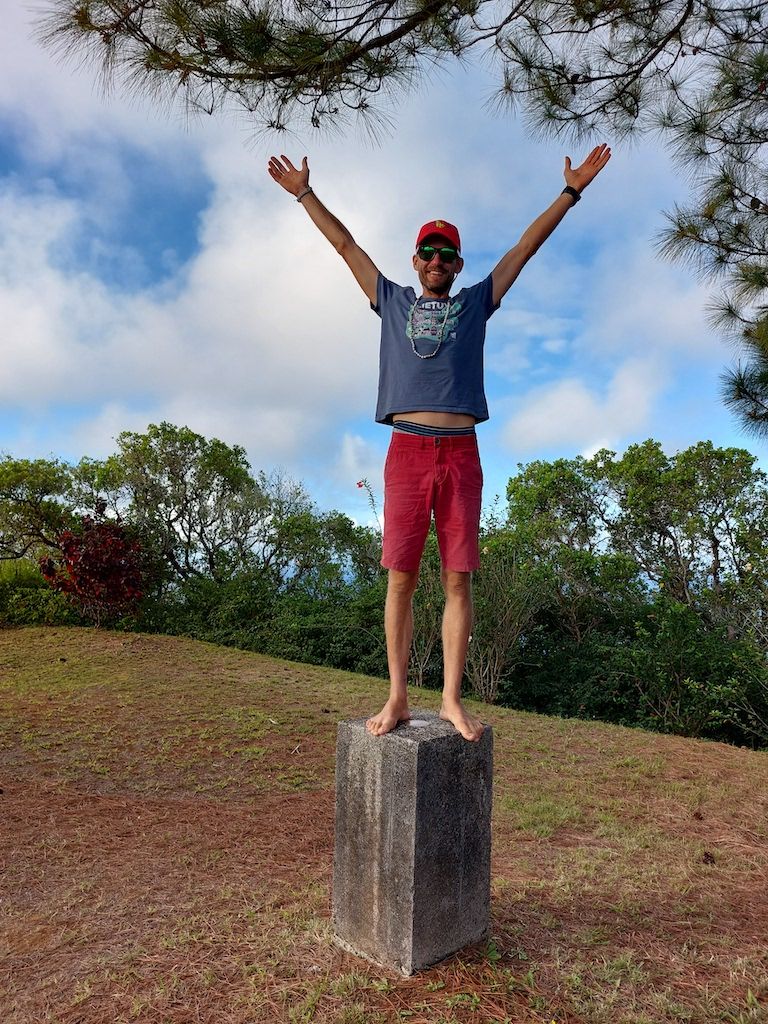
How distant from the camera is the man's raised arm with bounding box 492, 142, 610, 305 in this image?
3.03 meters

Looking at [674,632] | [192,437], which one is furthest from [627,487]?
[192,437]

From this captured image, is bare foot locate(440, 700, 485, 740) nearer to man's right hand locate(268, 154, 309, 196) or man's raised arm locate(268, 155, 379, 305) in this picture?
man's raised arm locate(268, 155, 379, 305)

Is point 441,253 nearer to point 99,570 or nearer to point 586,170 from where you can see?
point 586,170

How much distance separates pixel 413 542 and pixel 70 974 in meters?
1.93

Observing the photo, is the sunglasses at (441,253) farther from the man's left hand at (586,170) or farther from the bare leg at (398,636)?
the bare leg at (398,636)

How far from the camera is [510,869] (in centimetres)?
369

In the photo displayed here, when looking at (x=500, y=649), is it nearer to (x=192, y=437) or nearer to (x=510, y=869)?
(x=510, y=869)

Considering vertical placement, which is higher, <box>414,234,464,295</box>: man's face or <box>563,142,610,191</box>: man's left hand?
<box>563,142,610,191</box>: man's left hand

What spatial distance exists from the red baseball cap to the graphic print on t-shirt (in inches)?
9.1

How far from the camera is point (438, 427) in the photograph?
9.28ft

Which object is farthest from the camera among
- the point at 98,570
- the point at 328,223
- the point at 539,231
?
the point at 98,570

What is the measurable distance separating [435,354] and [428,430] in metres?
0.28

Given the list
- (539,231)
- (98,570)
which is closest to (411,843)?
(539,231)

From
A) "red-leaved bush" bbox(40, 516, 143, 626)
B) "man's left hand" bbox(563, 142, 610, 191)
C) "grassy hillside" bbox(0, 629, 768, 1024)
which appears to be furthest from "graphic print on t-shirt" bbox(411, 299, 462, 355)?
"red-leaved bush" bbox(40, 516, 143, 626)
